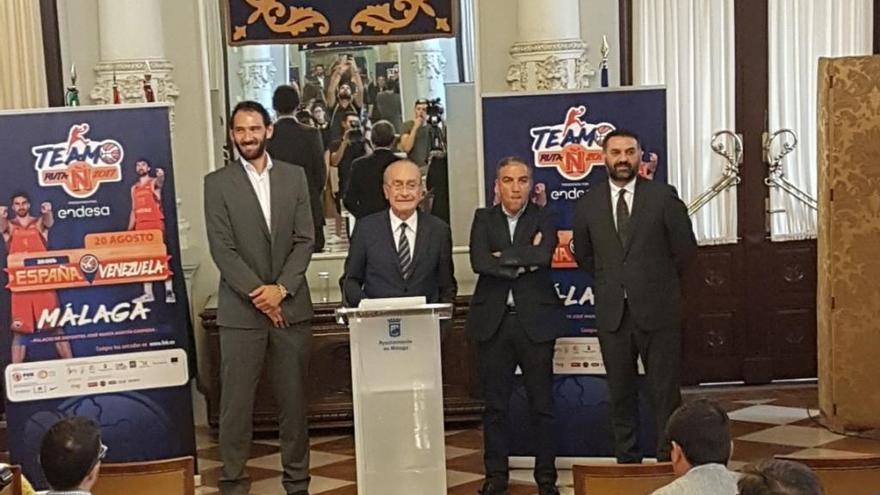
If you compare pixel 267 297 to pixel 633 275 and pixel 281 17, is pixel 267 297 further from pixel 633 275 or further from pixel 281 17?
pixel 281 17

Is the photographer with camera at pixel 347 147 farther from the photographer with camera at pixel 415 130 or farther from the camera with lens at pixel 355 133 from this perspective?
the photographer with camera at pixel 415 130

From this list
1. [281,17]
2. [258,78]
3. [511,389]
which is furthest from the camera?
[258,78]

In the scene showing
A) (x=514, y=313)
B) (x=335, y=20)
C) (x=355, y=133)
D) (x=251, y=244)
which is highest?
(x=335, y=20)

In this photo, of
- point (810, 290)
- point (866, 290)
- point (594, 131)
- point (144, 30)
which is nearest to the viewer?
point (594, 131)

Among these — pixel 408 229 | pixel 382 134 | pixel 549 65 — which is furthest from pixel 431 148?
pixel 408 229

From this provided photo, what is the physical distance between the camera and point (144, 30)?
7.25 meters

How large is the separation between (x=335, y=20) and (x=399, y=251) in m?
2.20

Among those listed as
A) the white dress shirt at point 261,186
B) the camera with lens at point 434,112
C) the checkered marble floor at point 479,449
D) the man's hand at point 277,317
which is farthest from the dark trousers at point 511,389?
the camera with lens at point 434,112

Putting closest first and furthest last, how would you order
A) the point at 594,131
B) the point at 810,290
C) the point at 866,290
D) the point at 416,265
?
1. the point at 416,265
2. the point at 594,131
3. the point at 866,290
4. the point at 810,290

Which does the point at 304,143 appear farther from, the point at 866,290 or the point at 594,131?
the point at 866,290

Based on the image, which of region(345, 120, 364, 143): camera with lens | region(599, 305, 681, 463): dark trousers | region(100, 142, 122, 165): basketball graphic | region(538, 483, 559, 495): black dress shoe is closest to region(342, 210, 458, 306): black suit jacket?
region(599, 305, 681, 463): dark trousers

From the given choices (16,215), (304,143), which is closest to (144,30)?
(304,143)

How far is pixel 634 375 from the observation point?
19.0 ft

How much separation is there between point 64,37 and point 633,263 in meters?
3.64
